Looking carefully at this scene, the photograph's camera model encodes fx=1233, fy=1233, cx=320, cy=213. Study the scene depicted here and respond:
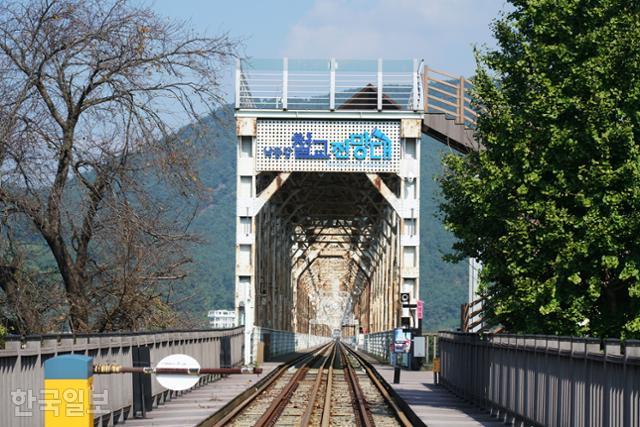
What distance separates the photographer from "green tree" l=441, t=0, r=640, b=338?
19.7 metres

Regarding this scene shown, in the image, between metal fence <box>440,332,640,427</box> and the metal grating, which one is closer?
metal fence <box>440,332,640,427</box>

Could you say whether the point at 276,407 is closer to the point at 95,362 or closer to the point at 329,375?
the point at 95,362

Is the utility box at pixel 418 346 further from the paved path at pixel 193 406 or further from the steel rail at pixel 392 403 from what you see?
the paved path at pixel 193 406

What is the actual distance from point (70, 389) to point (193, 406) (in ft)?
42.5

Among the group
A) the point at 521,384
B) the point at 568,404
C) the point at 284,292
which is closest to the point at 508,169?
the point at 521,384

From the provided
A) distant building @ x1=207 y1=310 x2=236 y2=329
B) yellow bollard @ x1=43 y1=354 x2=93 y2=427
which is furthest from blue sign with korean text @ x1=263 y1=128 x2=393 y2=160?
yellow bollard @ x1=43 y1=354 x2=93 y2=427

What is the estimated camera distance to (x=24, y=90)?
23.4m

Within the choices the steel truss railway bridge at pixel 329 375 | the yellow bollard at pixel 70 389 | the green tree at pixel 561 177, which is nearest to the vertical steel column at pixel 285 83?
the steel truss railway bridge at pixel 329 375

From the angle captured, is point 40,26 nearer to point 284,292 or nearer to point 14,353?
point 14,353

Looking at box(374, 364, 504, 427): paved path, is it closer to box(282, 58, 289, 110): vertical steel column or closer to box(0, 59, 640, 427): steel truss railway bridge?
box(0, 59, 640, 427): steel truss railway bridge

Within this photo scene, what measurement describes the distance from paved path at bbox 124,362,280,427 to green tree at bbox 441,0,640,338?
5239mm

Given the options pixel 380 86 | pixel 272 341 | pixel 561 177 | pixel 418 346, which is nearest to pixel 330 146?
pixel 380 86

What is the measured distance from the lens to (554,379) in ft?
49.8

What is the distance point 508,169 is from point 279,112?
2378 centimetres
